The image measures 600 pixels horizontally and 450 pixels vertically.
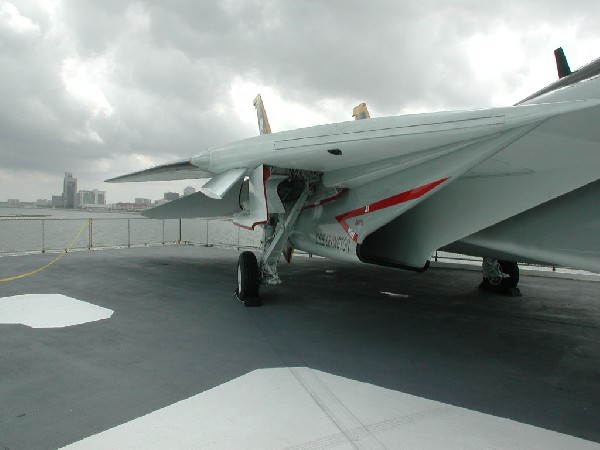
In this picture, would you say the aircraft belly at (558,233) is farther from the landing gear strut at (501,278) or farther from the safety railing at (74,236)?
the safety railing at (74,236)

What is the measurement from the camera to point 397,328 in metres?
4.80

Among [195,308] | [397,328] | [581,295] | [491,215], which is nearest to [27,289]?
[195,308]

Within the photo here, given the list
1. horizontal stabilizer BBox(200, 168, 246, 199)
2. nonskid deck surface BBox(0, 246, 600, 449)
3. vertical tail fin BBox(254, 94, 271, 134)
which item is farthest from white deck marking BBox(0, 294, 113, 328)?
vertical tail fin BBox(254, 94, 271, 134)

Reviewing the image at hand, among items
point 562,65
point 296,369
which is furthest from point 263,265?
point 562,65

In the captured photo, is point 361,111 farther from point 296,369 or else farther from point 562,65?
point 296,369

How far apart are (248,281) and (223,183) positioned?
1.65 meters

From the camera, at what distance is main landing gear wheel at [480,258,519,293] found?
6.96 m

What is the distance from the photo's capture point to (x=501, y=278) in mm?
7023

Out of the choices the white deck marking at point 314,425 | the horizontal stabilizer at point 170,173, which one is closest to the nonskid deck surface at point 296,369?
the white deck marking at point 314,425

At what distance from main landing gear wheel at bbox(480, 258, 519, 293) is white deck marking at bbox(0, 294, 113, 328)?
22.0ft

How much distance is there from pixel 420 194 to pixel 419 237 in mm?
693

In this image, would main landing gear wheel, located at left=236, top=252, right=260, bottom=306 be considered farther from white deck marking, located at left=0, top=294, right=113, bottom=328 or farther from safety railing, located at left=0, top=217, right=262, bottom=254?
safety railing, located at left=0, top=217, right=262, bottom=254

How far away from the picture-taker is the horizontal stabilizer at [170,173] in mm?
7229

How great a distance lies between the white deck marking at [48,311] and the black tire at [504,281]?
6.70 metres
